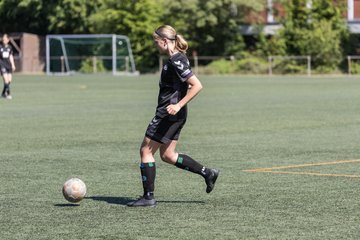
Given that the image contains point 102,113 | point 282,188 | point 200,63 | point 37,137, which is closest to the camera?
point 282,188

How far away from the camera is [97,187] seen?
38.8 feet

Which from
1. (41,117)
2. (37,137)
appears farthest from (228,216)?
(41,117)

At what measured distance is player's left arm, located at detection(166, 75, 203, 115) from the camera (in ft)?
32.6

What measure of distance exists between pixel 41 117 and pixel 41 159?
10038mm

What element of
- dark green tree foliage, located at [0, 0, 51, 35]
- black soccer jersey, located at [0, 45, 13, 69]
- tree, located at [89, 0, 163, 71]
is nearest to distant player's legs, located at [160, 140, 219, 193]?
black soccer jersey, located at [0, 45, 13, 69]

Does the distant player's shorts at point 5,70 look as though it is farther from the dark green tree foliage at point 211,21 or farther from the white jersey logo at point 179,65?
the dark green tree foliage at point 211,21

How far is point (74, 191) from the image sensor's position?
10.1 metres

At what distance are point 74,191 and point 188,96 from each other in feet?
4.96

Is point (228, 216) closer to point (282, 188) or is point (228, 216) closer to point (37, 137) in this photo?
point (282, 188)

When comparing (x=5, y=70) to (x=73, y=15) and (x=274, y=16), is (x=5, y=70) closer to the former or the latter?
(x=274, y=16)

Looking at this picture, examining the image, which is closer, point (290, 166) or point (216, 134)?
point (290, 166)

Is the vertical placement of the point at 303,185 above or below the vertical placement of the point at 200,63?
above

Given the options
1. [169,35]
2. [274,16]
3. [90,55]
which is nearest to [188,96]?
[169,35]

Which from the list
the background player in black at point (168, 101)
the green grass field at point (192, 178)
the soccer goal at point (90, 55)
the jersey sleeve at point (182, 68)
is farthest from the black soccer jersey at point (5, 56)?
the soccer goal at point (90, 55)
